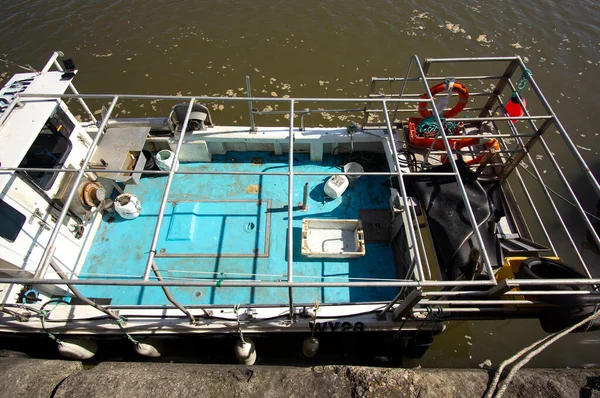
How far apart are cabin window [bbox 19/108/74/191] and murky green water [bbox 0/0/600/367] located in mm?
5024

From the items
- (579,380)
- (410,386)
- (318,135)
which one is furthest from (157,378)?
(579,380)

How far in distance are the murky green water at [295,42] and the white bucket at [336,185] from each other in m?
4.93

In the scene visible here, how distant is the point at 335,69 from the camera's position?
1142 cm

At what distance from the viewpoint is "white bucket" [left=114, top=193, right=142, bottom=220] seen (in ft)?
19.4

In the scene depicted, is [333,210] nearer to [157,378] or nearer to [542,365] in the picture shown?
[157,378]

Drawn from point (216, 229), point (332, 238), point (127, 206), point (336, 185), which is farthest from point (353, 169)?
point (127, 206)

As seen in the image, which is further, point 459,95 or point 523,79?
point 459,95

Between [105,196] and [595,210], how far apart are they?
11587 mm

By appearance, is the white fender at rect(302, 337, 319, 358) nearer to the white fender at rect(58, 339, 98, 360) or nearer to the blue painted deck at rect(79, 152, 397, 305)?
the blue painted deck at rect(79, 152, 397, 305)

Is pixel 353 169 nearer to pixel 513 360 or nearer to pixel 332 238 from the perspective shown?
pixel 332 238

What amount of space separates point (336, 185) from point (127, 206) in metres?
3.89

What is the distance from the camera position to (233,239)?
5871mm

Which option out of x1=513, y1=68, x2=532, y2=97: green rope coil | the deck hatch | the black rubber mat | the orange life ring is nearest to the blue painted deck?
the deck hatch

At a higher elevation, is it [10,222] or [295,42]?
[295,42]
